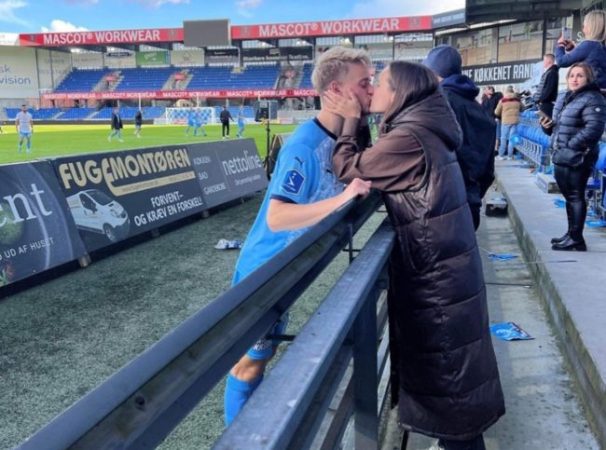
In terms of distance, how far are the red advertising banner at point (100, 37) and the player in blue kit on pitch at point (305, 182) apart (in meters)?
64.5

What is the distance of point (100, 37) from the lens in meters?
62.7

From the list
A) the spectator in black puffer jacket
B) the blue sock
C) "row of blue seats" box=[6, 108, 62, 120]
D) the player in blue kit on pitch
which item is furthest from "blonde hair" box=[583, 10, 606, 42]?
"row of blue seats" box=[6, 108, 62, 120]

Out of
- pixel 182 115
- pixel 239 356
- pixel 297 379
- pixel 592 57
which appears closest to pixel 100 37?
pixel 182 115

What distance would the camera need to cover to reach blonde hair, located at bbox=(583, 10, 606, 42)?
17.3 ft

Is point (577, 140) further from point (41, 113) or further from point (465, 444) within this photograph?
point (41, 113)

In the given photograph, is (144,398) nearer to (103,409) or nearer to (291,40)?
(103,409)

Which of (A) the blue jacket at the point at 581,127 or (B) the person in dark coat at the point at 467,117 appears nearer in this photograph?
(B) the person in dark coat at the point at 467,117

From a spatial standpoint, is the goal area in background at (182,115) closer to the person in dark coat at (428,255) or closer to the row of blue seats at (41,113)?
the row of blue seats at (41,113)

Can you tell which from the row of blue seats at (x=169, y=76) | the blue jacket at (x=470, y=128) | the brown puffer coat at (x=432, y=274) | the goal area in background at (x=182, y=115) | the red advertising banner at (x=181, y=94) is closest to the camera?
the brown puffer coat at (x=432, y=274)

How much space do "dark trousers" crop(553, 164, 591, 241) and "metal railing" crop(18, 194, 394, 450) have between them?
3.77 meters

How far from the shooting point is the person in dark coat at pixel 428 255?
1.94 meters

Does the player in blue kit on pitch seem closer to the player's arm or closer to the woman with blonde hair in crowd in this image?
the player's arm

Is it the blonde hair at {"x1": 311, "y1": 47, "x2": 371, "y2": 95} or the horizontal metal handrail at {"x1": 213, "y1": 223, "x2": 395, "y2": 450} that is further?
the blonde hair at {"x1": 311, "y1": 47, "x2": 371, "y2": 95}

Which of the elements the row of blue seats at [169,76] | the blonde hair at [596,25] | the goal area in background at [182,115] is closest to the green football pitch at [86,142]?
the blonde hair at [596,25]
